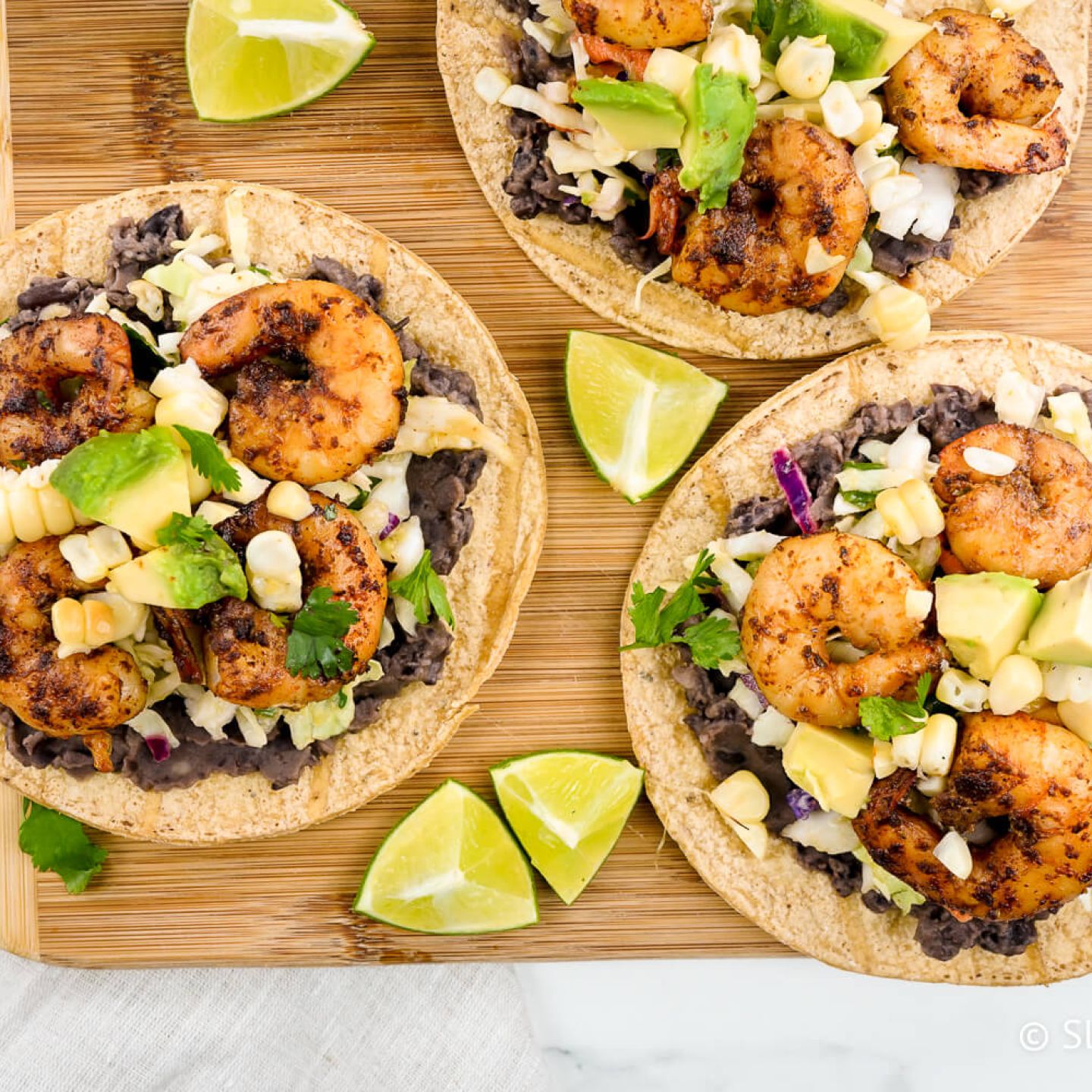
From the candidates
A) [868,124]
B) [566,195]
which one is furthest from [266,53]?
[868,124]

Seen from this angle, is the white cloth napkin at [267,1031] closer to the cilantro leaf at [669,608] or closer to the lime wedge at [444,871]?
the lime wedge at [444,871]

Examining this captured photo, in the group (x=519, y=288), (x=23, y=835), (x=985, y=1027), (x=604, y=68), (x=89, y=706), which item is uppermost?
(x=604, y=68)

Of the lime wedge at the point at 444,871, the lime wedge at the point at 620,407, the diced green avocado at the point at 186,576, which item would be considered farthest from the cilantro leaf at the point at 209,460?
the lime wedge at the point at 444,871

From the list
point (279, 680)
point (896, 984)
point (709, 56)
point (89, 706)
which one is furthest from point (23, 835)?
point (709, 56)

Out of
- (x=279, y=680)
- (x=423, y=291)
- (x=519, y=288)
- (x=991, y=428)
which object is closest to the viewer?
(x=279, y=680)

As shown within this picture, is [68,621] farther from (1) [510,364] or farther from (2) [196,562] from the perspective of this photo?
(1) [510,364]

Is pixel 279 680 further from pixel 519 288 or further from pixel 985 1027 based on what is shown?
pixel 985 1027
